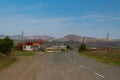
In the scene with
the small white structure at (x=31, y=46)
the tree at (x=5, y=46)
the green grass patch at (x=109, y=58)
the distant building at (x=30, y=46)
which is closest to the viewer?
the green grass patch at (x=109, y=58)

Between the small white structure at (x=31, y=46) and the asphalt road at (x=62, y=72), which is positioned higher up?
the asphalt road at (x=62, y=72)

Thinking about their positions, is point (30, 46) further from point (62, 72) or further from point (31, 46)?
point (62, 72)

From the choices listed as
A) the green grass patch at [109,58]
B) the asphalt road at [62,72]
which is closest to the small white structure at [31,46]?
the green grass patch at [109,58]

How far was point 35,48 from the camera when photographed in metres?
150

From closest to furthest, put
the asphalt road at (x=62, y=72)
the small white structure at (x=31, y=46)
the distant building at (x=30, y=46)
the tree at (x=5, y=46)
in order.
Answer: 1. the asphalt road at (x=62, y=72)
2. the tree at (x=5, y=46)
3. the distant building at (x=30, y=46)
4. the small white structure at (x=31, y=46)

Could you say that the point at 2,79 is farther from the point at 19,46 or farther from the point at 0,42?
the point at 19,46

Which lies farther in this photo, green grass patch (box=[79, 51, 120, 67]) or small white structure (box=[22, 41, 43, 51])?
small white structure (box=[22, 41, 43, 51])

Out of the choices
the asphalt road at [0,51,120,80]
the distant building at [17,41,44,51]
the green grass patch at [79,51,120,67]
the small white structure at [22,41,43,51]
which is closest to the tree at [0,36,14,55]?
the green grass patch at [79,51,120,67]

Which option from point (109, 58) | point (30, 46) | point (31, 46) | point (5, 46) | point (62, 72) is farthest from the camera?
point (31, 46)

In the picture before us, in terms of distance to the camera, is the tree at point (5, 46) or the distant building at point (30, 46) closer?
the tree at point (5, 46)

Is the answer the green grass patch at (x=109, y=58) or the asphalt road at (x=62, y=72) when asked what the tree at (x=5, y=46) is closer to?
the green grass patch at (x=109, y=58)

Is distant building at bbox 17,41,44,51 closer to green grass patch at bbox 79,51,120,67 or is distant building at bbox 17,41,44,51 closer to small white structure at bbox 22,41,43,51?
small white structure at bbox 22,41,43,51

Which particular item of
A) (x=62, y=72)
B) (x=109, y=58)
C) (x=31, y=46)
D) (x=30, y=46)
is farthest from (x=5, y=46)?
(x=31, y=46)

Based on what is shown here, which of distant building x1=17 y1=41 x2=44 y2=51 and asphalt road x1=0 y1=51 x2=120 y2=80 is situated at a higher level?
asphalt road x1=0 y1=51 x2=120 y2=80
